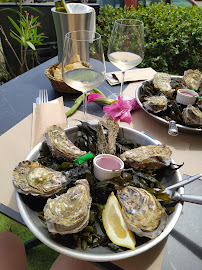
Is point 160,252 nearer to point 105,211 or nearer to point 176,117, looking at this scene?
point 105,211

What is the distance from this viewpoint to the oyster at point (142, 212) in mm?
612

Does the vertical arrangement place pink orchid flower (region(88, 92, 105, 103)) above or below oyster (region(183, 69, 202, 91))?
below

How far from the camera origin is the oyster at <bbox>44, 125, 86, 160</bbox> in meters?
0.86

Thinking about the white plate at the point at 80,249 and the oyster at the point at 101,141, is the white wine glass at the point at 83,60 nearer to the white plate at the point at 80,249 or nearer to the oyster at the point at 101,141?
the oyster at the point at 101,141

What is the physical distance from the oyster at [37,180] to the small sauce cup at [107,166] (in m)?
0.11

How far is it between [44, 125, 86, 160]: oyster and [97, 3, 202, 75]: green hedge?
1999 mm

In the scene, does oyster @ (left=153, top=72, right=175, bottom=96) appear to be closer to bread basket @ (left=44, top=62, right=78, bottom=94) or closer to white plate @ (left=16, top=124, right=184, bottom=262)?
bread basket @ (left=44, top=62, right=78, bottom=94)

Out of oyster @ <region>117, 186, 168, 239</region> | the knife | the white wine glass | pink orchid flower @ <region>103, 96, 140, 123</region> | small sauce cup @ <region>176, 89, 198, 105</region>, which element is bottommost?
pink orchid flower @ <region>103, 96, 140, 123</region>

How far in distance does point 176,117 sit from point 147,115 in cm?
18

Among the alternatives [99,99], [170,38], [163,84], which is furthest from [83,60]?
[170,38]

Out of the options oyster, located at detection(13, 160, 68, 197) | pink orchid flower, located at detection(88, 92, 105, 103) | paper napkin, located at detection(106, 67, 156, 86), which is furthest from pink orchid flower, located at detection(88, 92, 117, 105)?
oyster, located at detection(13, 160, 68, 197)

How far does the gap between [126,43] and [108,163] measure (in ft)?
2.51

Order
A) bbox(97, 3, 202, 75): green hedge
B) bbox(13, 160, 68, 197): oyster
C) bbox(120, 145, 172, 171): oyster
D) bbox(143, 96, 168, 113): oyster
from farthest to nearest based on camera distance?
1. bbox(97, 3, 202, 75): green hedge
2. bbox(143, 96, 168, 113): oyster
3. bbox(120, 145, 172, 171): oyster
4. bbox(13, 160, 68, 197): oyster

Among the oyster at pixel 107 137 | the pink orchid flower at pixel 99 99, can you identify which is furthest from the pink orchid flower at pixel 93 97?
the oyster at pixel 107 137
